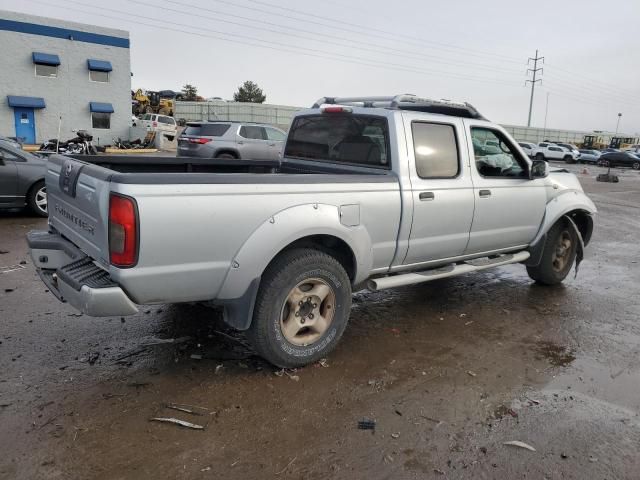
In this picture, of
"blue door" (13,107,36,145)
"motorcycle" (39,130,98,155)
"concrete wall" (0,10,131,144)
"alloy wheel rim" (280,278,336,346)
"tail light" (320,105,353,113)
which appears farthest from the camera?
"blue door" (13,107,36,145)

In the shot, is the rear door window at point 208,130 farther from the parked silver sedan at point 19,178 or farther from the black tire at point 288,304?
the black tire at point 288,304

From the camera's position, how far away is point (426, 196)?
14.4ft

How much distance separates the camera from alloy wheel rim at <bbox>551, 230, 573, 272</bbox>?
20.4 feet

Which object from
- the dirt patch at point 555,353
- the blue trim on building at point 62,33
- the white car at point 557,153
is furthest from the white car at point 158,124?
the white car at point 557,153

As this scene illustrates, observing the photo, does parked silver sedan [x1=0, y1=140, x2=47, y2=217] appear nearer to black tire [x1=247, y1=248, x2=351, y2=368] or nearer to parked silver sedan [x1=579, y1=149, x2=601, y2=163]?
black tire [x1=247, y1=248, x2=351, y2=368]

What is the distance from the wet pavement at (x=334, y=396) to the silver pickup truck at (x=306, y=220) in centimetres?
51

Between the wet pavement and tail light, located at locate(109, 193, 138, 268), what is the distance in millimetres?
979

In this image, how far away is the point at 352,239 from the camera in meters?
3.90

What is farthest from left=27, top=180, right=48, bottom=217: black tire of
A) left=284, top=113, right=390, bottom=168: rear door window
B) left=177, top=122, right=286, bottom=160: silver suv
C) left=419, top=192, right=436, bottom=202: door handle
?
left=419, top=192, right=436, bottom=202: door handle

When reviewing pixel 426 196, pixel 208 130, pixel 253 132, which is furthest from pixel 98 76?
pixel 426 196

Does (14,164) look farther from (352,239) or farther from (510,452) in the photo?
(510,452)

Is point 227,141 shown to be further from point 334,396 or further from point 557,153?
point 557,153

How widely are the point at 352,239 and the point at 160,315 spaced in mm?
2064

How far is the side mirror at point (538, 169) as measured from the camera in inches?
214
